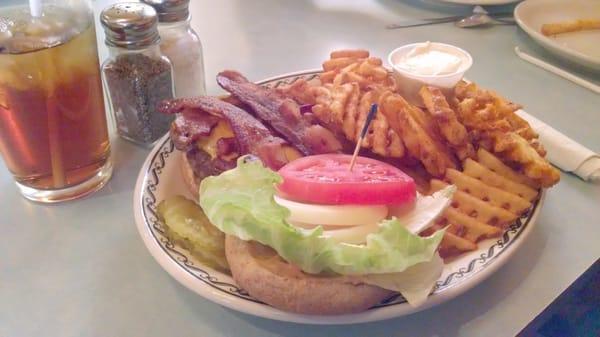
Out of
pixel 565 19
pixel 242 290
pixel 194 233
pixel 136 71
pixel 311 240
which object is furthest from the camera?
pixel 565 19

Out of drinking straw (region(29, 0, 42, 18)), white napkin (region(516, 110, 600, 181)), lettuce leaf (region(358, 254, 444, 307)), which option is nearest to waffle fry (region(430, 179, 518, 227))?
lettuce leaf (region(358, 254, 444, 307))

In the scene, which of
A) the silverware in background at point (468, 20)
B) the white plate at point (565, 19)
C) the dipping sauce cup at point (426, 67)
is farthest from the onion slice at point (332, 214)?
the silverware in background at point (468, 20)

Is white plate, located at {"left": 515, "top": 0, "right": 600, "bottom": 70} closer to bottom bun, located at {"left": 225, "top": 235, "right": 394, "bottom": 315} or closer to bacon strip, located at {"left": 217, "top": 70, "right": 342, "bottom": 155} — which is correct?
bacon strip, located at {"left": 217, "top": 70, "right": 342, "bottom": 155}

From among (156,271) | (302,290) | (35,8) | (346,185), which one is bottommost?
(156,271)

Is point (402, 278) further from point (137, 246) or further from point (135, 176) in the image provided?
point (135, 176)

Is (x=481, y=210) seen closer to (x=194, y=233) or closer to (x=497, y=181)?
(x=497, y=181)

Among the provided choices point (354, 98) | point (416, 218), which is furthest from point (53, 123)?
point (416, 218)
